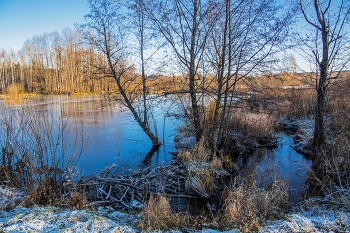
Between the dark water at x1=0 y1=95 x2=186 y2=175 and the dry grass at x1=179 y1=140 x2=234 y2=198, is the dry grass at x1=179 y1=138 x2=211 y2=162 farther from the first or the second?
the dark water at x1=0 y1=95 x2=186 y2=175

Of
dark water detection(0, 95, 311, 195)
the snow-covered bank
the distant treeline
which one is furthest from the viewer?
the distant treeline

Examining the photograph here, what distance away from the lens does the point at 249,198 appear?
11.3 feet

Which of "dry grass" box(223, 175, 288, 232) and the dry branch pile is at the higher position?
"dry grass" box(223, 175, 288, 232)

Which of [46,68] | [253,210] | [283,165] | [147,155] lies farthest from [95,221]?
[46,68]

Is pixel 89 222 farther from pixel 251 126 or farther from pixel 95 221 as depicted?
pixel 251 126

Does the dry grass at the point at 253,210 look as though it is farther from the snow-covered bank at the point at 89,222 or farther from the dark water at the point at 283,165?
the dark water at the point at 283,165

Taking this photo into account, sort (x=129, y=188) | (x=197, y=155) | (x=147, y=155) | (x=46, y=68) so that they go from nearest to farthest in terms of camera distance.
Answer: (x=129, y=188) → (x=197, y=155) → (x=147, y=155) → (x=46, y=68)

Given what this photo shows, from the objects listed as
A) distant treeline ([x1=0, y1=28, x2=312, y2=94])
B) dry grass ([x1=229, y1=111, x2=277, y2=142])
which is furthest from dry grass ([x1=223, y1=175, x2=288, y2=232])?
distant treeline ([x1=0, y1=28, x2=312, y2=94])

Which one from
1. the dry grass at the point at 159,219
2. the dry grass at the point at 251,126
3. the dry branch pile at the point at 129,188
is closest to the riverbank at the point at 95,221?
the dry grass at the point at 159,219

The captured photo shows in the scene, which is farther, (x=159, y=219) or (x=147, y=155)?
(x=147, y=155)

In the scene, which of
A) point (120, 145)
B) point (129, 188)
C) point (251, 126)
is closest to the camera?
point (129, 188)

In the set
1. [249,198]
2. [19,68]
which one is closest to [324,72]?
[249,198]

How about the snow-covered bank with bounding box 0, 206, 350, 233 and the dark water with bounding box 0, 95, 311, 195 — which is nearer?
the snow-covered bank with bounding box 0, 206, 350, 233

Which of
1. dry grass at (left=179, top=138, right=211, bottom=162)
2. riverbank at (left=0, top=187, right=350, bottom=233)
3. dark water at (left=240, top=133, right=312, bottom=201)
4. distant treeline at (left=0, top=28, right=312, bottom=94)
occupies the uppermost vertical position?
distant treeline at (left=0, top=28, right=312, bottom=94)
